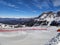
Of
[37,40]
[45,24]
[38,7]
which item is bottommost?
[37,40]

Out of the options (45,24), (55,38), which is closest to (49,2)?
(45,24)

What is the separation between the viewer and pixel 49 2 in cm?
506

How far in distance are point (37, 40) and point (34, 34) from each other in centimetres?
15

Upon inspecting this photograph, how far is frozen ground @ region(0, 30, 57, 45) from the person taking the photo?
16.9 feet

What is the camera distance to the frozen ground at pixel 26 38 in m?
5.14

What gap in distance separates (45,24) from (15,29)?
0.61 metres

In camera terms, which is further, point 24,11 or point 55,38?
point 24,11

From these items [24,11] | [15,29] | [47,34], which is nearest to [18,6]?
[24,11]

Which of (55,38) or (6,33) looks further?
(6,33)

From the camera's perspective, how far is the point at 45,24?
5.08 metres

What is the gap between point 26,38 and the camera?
523 cm

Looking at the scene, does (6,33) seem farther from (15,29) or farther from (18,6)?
(18,6)

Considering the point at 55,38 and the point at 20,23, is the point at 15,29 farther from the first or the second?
the point at 55,38

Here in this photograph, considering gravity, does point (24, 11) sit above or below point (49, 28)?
above
